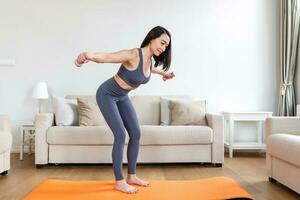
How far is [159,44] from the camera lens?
2.73 metres

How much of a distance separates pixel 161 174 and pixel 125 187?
1049 mm

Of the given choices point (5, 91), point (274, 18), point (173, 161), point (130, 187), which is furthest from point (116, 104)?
point (274, 18)

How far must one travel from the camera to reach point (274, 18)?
5375mm

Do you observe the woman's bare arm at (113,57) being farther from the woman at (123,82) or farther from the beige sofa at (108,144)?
the beige sofa at (108,144)

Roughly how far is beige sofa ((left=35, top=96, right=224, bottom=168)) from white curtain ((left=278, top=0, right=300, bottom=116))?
1.47m

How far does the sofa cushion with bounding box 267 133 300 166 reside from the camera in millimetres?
2684

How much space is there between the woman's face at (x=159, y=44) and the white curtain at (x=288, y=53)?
9.43ft

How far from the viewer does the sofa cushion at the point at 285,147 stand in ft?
8.80

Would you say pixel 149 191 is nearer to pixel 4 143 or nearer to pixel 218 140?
pixel 4 143

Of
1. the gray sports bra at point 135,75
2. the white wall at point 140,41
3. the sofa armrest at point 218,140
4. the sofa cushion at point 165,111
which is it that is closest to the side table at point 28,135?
the white wall at point 140,41

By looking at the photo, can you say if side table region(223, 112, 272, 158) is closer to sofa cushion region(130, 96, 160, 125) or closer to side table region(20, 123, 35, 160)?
sofa cushion region(130, 96, 160, 125)

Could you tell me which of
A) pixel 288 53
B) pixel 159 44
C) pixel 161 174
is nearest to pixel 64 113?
pixel 161 174

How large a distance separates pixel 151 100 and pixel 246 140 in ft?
5.07

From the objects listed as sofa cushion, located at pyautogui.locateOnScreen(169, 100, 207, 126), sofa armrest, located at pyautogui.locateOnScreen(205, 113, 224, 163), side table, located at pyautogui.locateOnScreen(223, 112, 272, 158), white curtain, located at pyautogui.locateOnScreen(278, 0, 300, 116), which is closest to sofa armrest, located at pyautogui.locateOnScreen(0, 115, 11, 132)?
sofa cushion, located at pyautogui.locateOnScreen(169, 100, 207, 126)
